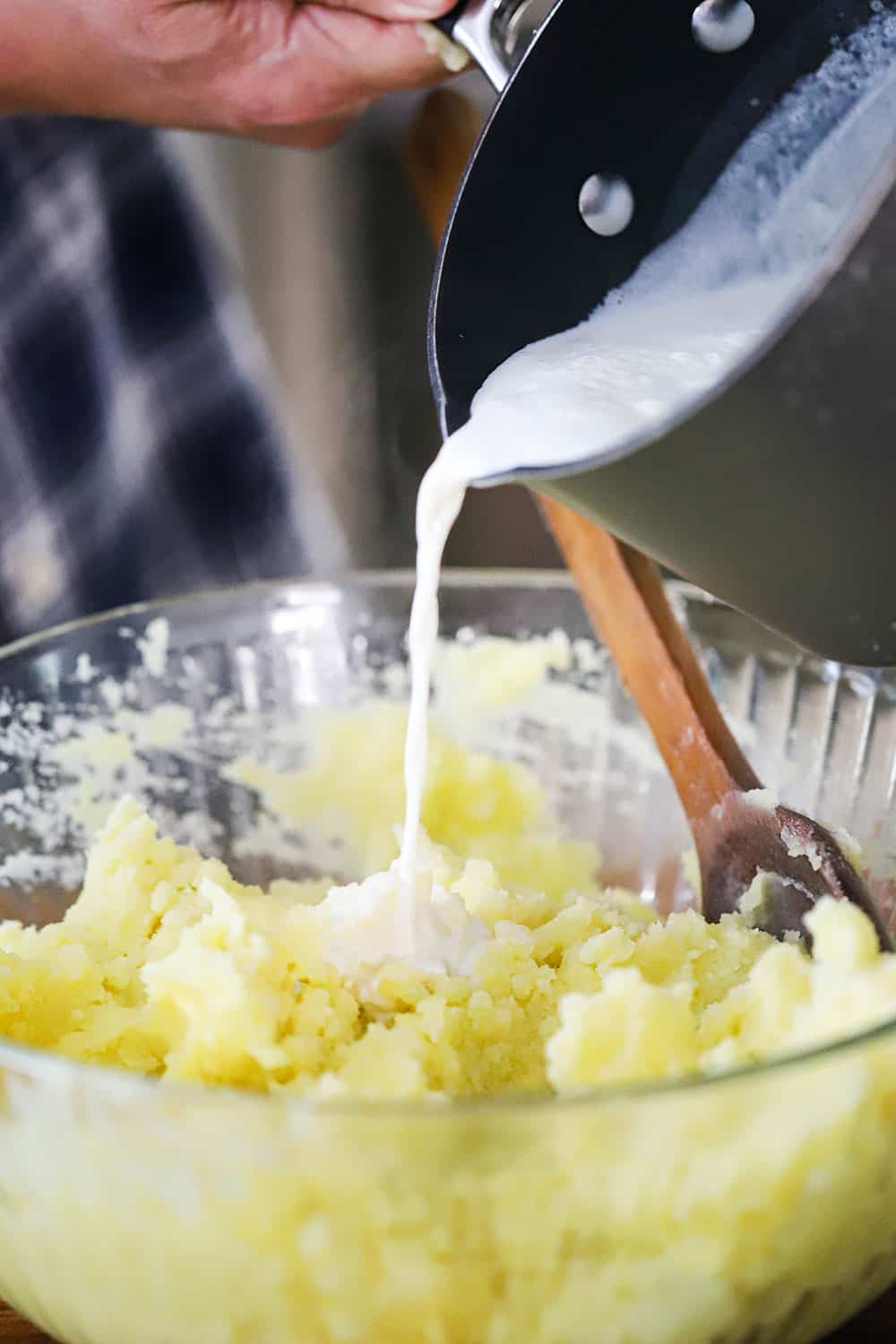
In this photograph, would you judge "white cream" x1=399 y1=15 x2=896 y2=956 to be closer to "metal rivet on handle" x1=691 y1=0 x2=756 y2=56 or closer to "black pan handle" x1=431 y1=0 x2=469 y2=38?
"metal rivet on handle" x1=691 y1=0 x2=756 y2=56

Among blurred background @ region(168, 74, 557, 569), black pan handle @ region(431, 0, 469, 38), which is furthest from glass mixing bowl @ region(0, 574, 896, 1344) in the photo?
blurred background @ region(168, 74, 557, 569)

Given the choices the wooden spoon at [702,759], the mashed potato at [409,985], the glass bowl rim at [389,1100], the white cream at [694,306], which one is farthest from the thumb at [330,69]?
the glass bowl rim at [389,1100]

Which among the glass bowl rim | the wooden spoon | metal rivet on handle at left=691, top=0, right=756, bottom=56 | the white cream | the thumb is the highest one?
the thumb

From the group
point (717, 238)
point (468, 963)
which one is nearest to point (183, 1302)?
point (468, 963)

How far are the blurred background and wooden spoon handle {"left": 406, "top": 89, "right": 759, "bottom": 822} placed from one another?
0.81 metres

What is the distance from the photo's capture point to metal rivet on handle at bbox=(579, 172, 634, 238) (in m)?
0.71

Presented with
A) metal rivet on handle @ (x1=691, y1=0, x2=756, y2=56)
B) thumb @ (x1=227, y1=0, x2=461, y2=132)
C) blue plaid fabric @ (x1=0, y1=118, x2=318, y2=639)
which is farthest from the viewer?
blue plaid fabric @ (x1=0, y1=118, x2=318, y2=639)

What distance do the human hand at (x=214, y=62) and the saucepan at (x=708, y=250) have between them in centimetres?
22

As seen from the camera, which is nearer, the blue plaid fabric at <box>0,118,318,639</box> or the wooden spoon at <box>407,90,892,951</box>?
the wooden spoon at <box>407,90,892,951</box>

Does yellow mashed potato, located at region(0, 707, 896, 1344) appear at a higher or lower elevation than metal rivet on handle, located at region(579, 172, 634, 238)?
lower

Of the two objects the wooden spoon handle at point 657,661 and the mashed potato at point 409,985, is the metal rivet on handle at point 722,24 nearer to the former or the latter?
→ the wooden spoon handle at point 657,661

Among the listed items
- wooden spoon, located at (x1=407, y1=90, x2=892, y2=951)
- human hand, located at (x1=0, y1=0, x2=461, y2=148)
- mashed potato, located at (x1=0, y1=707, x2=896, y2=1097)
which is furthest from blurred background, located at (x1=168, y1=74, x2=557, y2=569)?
mashed potato, located at (x1=0, y1=707, x2=896, y2=1097)

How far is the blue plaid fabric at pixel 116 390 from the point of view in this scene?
1390 mm

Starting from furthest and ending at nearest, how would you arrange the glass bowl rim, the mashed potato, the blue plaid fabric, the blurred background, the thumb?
the blurred background, the blue plaid fabric, the thumb, the mashed potato, the glass bowl rim
